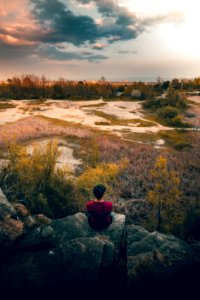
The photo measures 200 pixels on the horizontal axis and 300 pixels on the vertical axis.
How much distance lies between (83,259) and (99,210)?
1.55 m

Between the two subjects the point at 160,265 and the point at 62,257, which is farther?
the point at 62,257

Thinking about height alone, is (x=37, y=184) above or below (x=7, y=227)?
below

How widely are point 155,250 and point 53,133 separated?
23971mm

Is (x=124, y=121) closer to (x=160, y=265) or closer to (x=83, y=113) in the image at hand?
(x=83, y=113)

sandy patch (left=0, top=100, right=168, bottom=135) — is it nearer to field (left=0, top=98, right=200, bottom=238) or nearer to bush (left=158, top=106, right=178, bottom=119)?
field (left=0, top=98, right=200, bottom=238)

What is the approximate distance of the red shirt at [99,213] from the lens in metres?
7.93

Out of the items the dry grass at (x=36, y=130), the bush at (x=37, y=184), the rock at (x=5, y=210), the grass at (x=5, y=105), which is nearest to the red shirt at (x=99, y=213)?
the rock at (x=5, y=210)

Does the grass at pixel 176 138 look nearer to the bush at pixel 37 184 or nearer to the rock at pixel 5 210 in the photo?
the bush at pixel 37 184

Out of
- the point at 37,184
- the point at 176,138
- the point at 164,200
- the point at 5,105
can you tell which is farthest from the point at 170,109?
the point at 37,184

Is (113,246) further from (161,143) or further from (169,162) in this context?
(161,143)

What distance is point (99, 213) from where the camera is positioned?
7.96 m

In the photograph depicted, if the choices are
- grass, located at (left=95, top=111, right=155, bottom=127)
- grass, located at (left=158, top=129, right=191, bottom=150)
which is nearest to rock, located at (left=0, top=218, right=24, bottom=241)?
grass, located at (left=158, top=129, right=191, bottom=150)

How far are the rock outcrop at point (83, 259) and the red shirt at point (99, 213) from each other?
0.24m

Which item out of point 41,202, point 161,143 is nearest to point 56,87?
point 161,143
